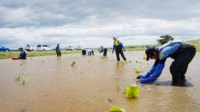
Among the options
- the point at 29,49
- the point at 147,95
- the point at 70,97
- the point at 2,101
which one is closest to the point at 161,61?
the point at 147,95

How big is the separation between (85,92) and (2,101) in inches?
69.7

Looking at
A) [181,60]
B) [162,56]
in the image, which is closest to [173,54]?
[181,60]

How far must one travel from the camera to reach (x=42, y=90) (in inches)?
190

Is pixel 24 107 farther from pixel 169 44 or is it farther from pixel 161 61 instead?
pixel 169 44

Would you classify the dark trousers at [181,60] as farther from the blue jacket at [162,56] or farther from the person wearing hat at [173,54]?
the blue jacket at [162,56]

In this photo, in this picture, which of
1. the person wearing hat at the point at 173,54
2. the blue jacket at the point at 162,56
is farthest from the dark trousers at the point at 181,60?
the blue jacket at the point at 162,56

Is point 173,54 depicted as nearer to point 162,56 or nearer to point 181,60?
point 181,60

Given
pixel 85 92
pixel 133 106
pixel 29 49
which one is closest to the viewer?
pixel 133 106

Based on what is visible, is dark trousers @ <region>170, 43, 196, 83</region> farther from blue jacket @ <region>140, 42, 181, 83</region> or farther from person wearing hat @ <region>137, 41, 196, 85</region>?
blue jacket @ <region>140, 42, 181, 83</region>

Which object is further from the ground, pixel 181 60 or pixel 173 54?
pixel 173 54

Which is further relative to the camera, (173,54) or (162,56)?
(173,54)

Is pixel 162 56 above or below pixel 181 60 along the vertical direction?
above

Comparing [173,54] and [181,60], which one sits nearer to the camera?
[181,60]

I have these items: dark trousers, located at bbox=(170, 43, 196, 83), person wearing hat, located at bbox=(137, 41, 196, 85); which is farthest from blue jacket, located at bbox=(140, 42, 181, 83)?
dark trousers, located at bbox=(170, 43, 196, 83)
